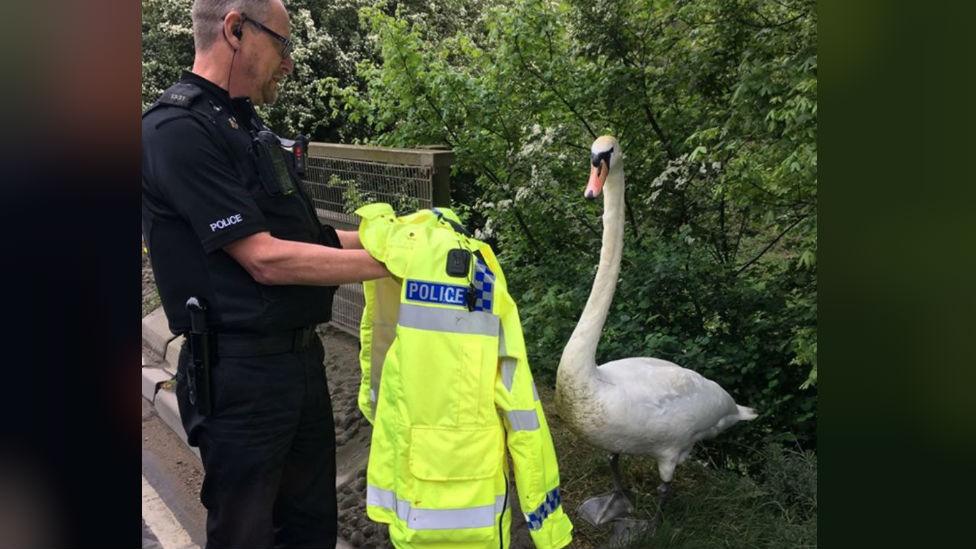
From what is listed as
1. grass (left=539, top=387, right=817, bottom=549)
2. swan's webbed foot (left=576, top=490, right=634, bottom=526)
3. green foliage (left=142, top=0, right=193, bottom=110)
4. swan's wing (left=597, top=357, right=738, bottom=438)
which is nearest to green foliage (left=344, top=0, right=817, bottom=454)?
grass (left=539, top=387, right=817, bottom=549)

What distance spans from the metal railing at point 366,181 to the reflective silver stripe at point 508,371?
2.13 m

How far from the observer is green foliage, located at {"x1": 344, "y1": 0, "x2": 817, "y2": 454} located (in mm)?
5062

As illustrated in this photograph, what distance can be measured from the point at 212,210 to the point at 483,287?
2.66 feet

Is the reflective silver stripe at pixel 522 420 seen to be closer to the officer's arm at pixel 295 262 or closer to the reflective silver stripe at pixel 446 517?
the reflective silver stripe at pixel 446 517

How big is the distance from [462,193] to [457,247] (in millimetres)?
5344

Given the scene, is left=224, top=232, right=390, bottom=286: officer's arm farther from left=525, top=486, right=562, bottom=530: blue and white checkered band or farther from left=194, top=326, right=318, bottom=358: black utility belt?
left=525, top=486, right=562, bottom=530: blue and white checkered band

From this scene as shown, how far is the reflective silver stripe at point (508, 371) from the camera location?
2.28 meters

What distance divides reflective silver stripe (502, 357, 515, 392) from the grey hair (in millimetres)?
1332

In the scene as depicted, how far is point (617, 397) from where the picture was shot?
3.46 m

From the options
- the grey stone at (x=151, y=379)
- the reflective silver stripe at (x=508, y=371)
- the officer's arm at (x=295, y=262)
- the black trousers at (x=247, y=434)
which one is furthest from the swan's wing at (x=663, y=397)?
the grey stone at (x=151, y=379)

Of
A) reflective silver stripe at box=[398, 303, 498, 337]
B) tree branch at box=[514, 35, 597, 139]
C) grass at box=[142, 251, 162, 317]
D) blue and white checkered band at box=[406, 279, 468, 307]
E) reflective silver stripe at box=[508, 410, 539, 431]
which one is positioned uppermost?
tree branch at box=[514, 35, 597, 139]
